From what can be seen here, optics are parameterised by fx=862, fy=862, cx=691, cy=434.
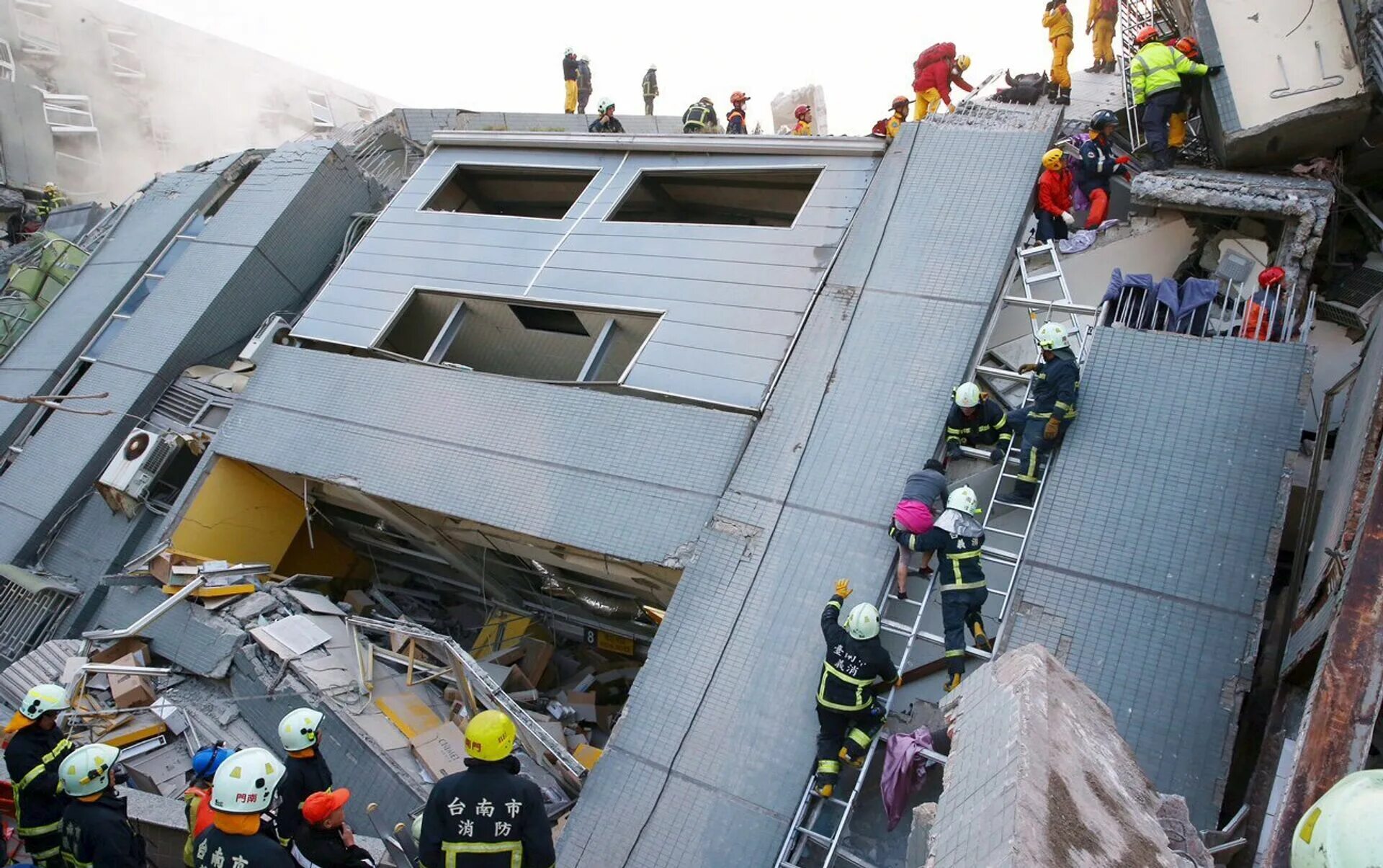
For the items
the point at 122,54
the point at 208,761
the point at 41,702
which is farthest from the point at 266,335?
the point at 122,54

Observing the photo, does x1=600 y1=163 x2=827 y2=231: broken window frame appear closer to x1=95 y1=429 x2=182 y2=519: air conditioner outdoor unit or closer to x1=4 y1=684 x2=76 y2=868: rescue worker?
x1=95 y1=429 x2=182 y2=519: air conditioner outdoor unit

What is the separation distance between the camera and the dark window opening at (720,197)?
1027cm

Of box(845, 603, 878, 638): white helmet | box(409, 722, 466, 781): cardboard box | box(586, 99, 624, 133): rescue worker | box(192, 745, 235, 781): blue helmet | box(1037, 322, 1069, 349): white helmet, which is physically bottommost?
box(192, 745, 235, 781): blue helmet

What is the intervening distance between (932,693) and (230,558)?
7.83m

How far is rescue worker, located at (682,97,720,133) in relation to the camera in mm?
12367

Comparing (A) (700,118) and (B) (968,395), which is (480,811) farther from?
(A) (700,118)

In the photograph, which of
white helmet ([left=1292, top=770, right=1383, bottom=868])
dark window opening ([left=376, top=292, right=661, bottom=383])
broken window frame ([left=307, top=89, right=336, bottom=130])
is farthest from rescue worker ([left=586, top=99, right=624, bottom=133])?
broken window frame ([left=307, top=89, right=336, bottom=130])

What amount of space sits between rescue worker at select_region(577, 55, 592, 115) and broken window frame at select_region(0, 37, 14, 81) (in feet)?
48.0

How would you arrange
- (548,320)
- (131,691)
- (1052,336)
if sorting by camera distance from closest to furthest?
1. (1052,336)
2. (131,691)
3. (548,320)

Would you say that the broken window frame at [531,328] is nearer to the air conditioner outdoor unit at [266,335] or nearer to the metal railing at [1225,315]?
the air conditioner outdoor unit at [266,335]

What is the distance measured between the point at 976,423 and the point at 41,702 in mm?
6579

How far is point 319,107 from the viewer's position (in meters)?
28.2

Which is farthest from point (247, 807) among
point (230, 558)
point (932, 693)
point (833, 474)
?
point (230, 558)

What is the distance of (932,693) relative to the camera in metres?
5.68
